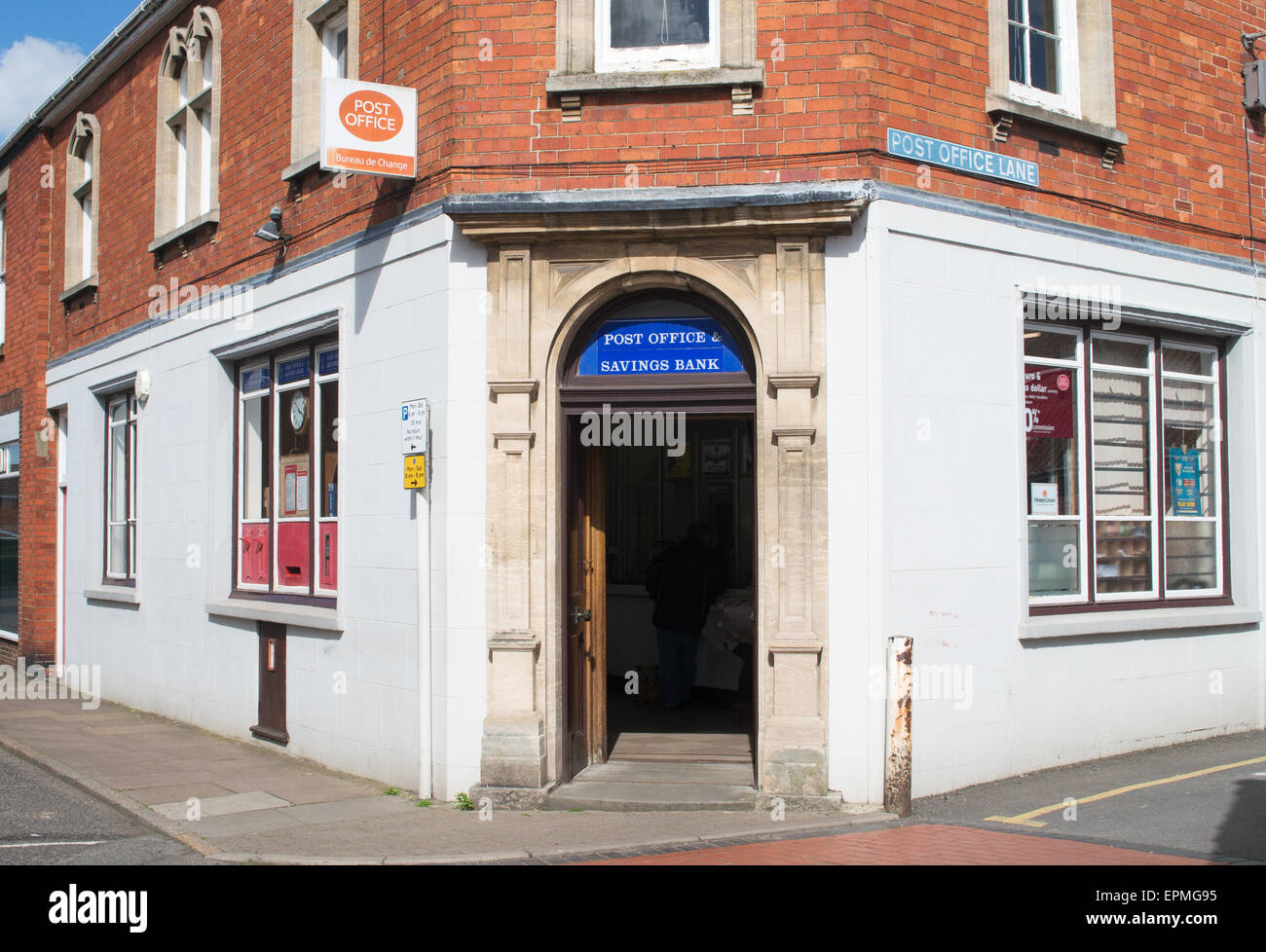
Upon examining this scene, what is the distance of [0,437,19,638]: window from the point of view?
59.3 feet

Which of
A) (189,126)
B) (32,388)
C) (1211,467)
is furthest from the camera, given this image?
(32,388)

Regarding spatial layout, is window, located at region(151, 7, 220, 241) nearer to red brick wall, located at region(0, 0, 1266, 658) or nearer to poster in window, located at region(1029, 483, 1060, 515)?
red brick wall, located at region(0, 0, 1266, 658)

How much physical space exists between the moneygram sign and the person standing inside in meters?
4.73

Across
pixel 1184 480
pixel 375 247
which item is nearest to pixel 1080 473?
pixel 1184 480

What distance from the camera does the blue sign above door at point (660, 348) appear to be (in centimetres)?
871

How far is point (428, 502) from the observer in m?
8.89

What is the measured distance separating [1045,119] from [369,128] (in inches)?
207

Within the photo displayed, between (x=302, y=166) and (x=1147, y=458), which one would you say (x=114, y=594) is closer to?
(x=302, y=166)

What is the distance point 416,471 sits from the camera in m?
8.77

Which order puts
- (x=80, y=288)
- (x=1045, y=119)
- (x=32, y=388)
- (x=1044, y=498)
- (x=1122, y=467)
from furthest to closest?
(x=32, y=388) → (x=80, y=288) → (x=1122, y=467) → (x=1044, y=498) → (x=1045, y=119)

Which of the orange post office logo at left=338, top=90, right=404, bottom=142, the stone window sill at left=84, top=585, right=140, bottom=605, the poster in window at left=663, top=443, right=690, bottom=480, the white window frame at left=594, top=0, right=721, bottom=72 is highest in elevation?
the white window frame at left=594, top=0, right=721, bottom=72

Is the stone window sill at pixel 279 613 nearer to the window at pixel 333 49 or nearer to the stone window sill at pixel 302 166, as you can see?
the stone window sill at pixel 302 166

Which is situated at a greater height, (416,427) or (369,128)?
(369,128)

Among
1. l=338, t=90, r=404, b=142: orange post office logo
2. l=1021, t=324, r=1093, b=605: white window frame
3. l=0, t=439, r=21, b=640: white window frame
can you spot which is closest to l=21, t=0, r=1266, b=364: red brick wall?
l=338, t=90, r=404, b=142: orange post office logo
